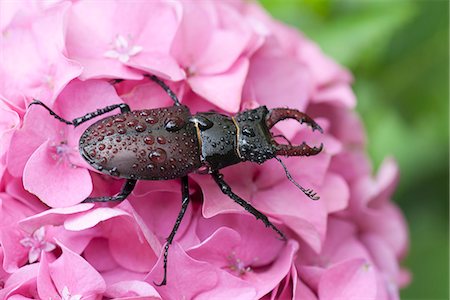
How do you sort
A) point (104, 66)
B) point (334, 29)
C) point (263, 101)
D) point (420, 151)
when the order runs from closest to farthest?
point (104, 66) < point (263, 101) < point (334, 29) < point (420, 151)

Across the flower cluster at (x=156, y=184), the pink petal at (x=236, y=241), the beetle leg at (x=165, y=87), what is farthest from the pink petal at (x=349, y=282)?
the beetle leg at (x=165, y=87)

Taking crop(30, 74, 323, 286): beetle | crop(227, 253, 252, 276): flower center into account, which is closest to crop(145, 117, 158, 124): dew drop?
crop(30, 74, 323, 286): beetle

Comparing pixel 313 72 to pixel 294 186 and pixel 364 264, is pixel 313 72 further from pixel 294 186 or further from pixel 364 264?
pixel 364 264

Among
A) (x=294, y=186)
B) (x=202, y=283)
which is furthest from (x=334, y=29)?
(x=202, y=283)

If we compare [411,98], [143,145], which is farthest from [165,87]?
[411,98]

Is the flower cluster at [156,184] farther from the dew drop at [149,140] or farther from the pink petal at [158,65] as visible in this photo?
the dew drop at [149,140]

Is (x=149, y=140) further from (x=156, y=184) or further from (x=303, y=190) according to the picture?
(x=303, y=190)

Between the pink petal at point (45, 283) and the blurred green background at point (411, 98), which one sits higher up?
the pink petal at point (45, 283)

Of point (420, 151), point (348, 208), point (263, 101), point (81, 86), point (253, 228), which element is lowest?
point (420, 151)
